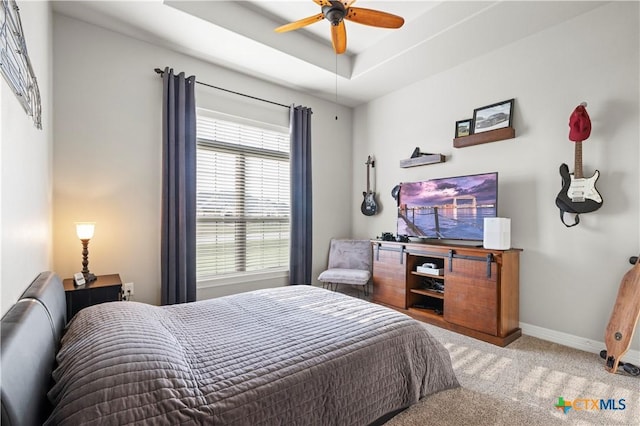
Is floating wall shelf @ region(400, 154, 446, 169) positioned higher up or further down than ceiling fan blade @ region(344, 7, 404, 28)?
further down

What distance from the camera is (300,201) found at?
4.17m

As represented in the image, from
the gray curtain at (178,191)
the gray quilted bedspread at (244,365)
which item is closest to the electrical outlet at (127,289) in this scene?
the gray curtain at (178,191)

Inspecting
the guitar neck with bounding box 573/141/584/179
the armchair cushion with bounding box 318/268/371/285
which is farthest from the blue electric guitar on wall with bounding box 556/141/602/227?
the armchair cushion with bounding box 318/268/371/285

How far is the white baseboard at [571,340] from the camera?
2453 mm

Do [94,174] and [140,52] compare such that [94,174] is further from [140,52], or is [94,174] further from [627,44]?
[627,44]

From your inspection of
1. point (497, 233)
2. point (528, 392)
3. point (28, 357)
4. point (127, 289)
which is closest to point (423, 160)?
point (497, 233)

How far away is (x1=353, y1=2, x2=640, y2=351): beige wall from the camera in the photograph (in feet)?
8.36

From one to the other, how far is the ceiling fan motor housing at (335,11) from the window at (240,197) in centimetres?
190

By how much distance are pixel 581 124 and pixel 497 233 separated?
3.71ft

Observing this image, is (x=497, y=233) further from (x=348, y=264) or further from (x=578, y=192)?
(x=348, y=264)

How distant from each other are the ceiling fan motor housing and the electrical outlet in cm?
301

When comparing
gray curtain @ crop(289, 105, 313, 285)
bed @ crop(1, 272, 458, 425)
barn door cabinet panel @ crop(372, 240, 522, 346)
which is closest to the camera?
bed @ crop(1, 272, 458, 425)

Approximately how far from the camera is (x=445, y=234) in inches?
137

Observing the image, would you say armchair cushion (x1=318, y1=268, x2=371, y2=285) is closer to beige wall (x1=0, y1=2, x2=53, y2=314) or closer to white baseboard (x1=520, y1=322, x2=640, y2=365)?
white baseboard (x1=520, y1=322, x2=640, y2=365)
